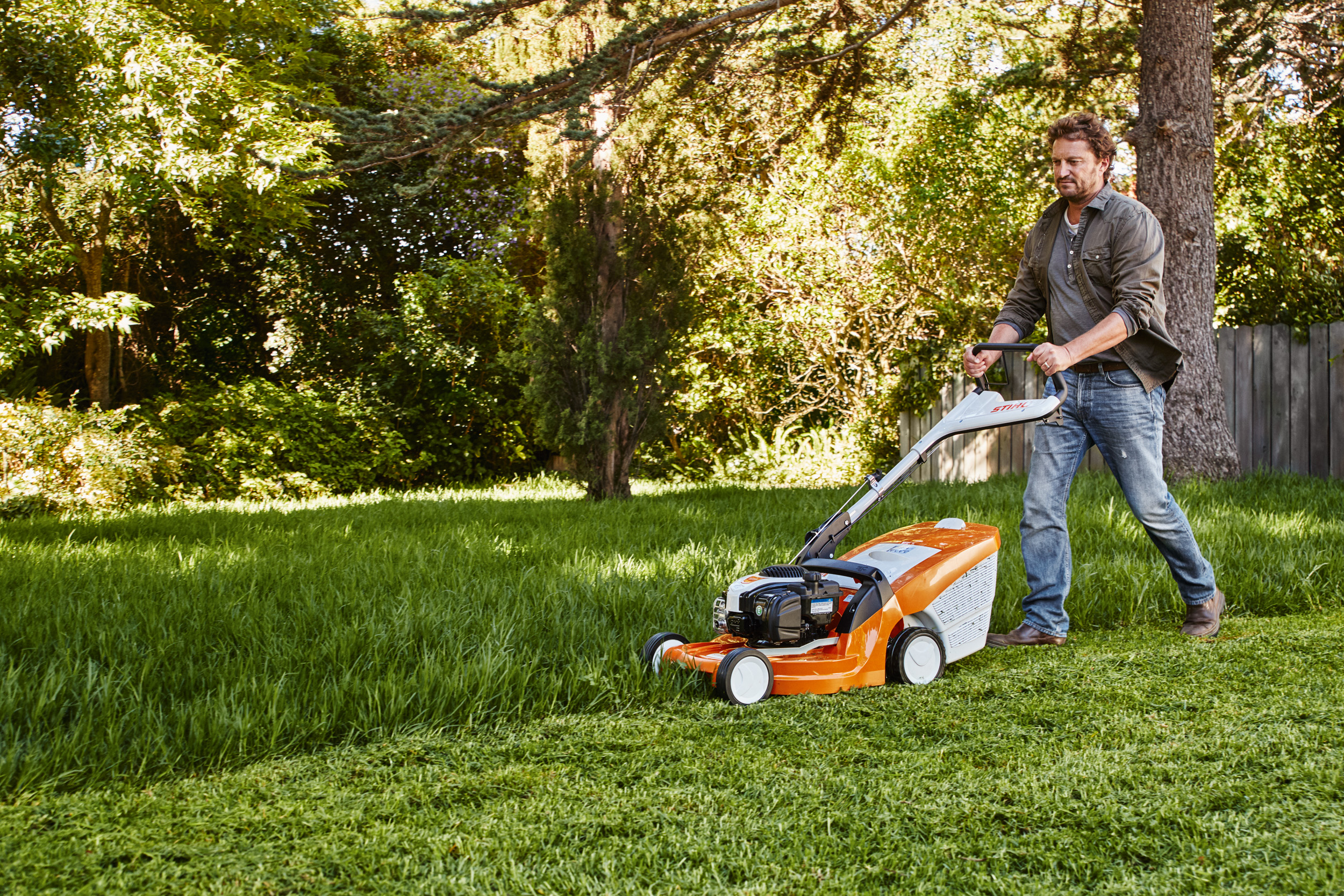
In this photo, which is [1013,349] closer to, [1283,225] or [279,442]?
[1283,225]

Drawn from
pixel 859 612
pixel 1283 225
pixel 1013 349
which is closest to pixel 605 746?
pixel 859 612

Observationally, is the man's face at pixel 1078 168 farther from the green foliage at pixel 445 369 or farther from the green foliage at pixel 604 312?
the green foliage at pixel 445 369

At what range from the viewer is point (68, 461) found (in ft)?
31.1

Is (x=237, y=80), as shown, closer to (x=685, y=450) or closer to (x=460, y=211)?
(x=460, y=211)

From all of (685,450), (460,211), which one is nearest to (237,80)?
(460,211)

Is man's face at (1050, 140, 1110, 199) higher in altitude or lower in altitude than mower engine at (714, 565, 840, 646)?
higher

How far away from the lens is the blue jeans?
3.60 metres

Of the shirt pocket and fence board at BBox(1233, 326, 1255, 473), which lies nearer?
the shirt pocket

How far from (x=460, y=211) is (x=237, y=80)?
13.4 feet

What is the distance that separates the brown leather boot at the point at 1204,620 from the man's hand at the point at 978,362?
1215 millimetres

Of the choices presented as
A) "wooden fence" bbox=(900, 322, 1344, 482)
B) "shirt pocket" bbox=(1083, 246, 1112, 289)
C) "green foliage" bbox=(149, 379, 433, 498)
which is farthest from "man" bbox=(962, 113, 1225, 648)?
"green foliage" bbox=(149, 379, 433, 498)

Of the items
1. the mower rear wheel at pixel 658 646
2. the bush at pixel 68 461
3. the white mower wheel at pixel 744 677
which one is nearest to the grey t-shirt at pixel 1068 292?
the white mower wheel at pixel 744 677

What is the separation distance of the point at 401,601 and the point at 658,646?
1222 millimetres

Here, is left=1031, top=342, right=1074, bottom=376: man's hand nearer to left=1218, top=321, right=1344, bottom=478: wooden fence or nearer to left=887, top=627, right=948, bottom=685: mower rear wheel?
left=887, top=627, right=948, bottom=685: mower rear wheel
